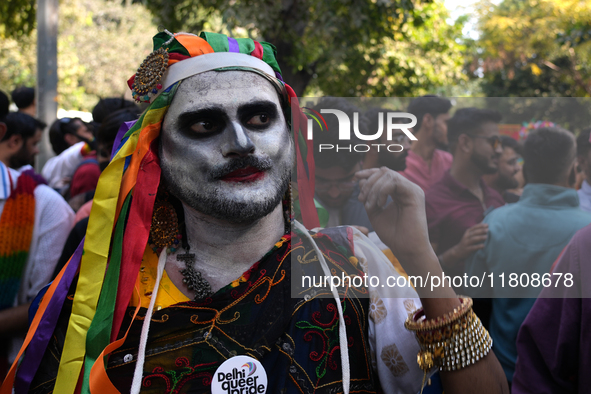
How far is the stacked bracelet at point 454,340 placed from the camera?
149cm

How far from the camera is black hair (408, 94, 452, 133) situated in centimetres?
155

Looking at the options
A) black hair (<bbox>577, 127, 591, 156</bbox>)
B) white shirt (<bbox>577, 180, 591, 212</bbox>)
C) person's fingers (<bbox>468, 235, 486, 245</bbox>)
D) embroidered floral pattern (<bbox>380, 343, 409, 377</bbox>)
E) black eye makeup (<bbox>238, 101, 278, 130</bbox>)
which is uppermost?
black eye makeup (<bbox>238, 101, 278, 130</bbox>)

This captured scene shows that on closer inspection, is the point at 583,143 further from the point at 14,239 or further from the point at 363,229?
the point at 14,239

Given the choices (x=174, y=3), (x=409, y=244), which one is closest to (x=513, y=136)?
(x=409, y=244)

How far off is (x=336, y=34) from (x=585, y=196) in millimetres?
5118

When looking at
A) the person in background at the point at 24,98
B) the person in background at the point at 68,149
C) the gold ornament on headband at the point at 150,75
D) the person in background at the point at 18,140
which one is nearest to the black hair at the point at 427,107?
the gold ornament on headband at the point at 150,75

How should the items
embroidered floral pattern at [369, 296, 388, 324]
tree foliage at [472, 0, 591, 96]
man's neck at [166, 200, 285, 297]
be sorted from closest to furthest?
embroidered floral pattern at [369, 296, 388, 324], man's neck at [166, 200, 285, 297], tree foliage at [472, 0, 591, 96]

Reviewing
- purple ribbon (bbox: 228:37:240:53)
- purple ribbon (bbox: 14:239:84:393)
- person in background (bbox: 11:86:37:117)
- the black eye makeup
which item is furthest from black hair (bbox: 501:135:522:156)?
person in background (bbox: 11:86:37:117)

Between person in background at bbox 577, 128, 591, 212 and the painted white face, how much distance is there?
3.02ft

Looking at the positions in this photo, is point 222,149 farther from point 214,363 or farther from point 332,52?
point 332,52

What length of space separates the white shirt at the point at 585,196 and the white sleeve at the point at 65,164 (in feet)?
12.7

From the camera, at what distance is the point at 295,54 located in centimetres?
661

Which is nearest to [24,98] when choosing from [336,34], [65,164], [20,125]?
[65,164]

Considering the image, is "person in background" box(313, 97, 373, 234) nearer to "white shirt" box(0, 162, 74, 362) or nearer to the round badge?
the round badge
